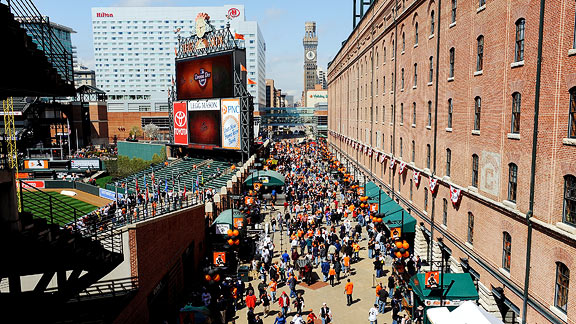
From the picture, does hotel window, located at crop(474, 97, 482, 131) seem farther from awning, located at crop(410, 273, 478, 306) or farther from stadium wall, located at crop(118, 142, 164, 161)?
stadium wall, located at crop(118, 142, 164, 161)

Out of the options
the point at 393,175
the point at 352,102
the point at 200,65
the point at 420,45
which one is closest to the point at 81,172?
the point at 200,65

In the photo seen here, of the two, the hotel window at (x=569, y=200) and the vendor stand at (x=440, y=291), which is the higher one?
the hotel window at (x=569, y=200)

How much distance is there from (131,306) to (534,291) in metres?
14.1

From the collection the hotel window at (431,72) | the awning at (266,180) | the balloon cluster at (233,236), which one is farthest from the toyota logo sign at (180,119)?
the hotel window at (431,72)

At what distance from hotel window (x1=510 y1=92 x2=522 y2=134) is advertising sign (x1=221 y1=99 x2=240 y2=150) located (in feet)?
108

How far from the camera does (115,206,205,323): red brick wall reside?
16.1 m

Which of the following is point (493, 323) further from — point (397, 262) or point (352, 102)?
point (352, 102)

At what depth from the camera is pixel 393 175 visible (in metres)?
35.8

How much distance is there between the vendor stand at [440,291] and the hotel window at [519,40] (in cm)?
884

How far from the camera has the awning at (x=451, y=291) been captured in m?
17.3

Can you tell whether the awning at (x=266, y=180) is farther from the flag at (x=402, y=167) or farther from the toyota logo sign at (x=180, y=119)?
the toyota logo sign at (x=180, y=119)

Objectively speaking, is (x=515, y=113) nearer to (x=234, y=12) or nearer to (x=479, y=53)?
(x=479, y=53)

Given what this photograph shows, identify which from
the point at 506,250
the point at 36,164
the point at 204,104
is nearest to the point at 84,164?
the point at 36,164

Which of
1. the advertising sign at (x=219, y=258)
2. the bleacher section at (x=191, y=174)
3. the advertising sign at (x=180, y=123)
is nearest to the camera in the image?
the advertising sign at (x=219, y=258)
